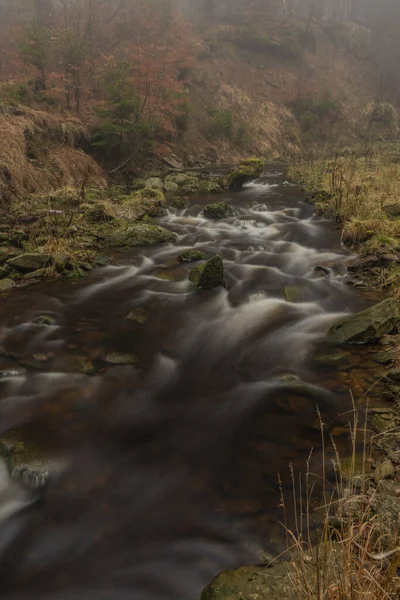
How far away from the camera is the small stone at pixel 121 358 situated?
16.5ft

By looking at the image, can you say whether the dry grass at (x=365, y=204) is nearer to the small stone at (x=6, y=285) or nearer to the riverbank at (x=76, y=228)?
the riverbank at (x=76, y=228)

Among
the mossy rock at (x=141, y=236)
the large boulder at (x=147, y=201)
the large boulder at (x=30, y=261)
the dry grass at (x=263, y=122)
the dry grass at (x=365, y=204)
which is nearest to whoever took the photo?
the large boulder at (x=30, y=261)

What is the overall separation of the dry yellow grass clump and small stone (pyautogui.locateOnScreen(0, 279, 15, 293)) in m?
2.93

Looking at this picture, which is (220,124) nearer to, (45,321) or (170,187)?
(170,187)

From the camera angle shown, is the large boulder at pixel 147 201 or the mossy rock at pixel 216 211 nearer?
the large boulder at pixel 147 201

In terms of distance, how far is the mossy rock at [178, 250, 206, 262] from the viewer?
8.57 metres

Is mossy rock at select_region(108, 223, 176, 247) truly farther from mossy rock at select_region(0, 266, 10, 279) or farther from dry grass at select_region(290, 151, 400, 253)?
dry grass at select_region(290, 151, 400, 253)

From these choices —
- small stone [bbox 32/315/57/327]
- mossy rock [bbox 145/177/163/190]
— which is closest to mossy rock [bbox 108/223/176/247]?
small stone [bbox 32/315/57/327]

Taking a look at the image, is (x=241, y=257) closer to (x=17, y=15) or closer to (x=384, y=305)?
(x=384, y=305)

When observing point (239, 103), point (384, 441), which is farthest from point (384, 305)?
point (239, 103)

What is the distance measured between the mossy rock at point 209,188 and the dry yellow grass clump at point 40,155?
3.65 m

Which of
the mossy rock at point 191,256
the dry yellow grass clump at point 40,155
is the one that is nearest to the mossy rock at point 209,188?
the dry yellow grass clump at point 40,155

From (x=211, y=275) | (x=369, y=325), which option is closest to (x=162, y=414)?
(x=369, y=325)

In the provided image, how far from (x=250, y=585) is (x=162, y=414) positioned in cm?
202
